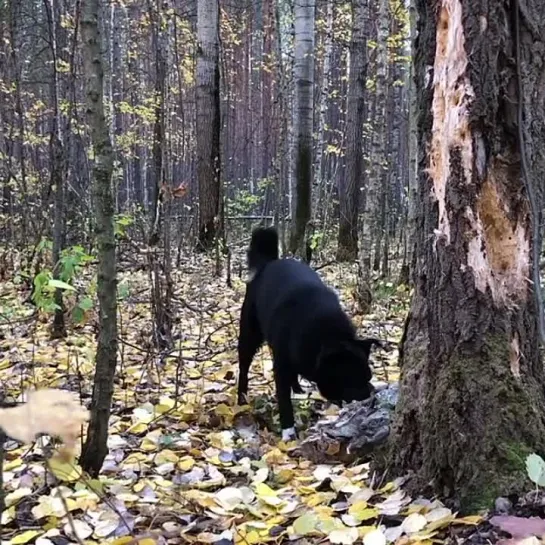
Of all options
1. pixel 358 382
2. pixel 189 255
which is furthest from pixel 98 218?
pixel 189 255

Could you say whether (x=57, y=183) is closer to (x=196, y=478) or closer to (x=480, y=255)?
(x=196, y=478)

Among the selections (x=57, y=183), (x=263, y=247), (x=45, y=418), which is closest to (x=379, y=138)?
(x=263, y=247)

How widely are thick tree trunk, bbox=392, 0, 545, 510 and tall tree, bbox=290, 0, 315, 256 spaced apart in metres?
6.51

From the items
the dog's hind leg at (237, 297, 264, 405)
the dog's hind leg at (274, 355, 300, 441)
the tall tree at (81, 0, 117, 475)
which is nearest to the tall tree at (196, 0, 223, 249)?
the dog's hind leg at (237, 297, 264, 405)

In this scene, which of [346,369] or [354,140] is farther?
A: [354,140]

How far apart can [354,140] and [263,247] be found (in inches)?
333

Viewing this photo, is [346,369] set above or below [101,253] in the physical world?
below

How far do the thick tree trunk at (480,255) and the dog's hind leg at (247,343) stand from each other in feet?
8.11

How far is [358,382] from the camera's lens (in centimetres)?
469

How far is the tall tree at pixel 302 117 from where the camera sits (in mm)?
9758

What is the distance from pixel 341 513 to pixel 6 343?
178 inches

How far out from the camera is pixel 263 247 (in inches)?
219

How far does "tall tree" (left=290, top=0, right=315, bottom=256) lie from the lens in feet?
32.0

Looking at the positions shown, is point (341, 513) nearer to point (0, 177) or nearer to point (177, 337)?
point (177, 337)
